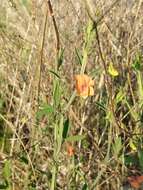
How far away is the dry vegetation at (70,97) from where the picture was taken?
5.85ft

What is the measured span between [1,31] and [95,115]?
0.63 m

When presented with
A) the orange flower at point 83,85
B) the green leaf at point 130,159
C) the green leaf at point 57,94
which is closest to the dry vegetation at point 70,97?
the green leaf at point 130,159

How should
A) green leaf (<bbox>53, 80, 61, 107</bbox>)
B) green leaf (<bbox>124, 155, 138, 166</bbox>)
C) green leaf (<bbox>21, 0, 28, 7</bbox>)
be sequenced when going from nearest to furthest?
green leaf (<bbox>53, 80, 61, 107</bbox>), green leaf (<bbox>124, 155, 138, 166</bbox>), green leaf (<bbox>21, 0, 28, 7</bbox>)

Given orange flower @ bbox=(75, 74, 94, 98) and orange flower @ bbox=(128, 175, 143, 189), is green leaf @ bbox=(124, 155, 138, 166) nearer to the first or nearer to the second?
orange flower @ bbox=(128, 175, 143, 189)

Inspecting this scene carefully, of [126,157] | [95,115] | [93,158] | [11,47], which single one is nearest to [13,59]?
[11,47]

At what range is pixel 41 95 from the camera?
7.05ft

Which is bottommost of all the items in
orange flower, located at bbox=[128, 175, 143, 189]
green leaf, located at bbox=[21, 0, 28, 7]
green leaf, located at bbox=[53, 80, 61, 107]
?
orange flower, located at bbox=[128, 175, 143, 189]

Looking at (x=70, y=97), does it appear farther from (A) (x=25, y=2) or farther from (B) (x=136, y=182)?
(A) (x=25, y=2)

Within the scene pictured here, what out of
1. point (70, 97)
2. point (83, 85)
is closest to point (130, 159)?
point (70, 97)

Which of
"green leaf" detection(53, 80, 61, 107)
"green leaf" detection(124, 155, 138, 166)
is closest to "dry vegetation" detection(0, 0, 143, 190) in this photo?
"green leaf" detection(124, 155, 138, 166)

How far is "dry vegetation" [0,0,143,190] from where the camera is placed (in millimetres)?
1783

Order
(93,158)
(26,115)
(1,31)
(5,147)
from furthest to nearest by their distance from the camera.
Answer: (1,31), (5,147), (26,115), (93,158)

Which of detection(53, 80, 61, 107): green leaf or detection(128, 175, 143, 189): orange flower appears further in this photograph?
detection(128, 175, 143, 189): orange flower

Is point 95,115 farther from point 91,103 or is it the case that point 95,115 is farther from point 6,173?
point 6,173
